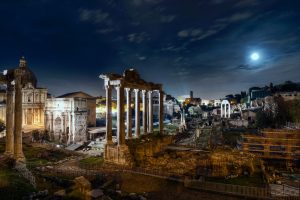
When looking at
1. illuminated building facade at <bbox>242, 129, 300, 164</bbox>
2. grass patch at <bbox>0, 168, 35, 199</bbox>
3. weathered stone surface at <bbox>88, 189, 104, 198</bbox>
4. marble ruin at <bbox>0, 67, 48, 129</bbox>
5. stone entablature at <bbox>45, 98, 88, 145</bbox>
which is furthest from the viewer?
marble ruin at <bbox>0, 67, 48, 129</bbox>

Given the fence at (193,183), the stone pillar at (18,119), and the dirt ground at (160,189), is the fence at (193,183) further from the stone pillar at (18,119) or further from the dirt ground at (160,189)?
the stone pillar at (18,119)

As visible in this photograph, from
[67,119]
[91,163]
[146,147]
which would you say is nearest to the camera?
[91,163]

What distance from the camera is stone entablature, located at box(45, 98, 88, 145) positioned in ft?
159

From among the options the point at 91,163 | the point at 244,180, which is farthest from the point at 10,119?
the point at 244,180

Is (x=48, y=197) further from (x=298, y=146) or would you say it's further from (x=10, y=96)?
(x=298, y=146)

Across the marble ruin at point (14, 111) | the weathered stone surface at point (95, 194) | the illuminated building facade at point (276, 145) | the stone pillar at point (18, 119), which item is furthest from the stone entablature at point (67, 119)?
the weathered stone surface at point (95, 194)

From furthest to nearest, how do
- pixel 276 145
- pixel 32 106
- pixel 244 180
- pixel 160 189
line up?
pixel 32 106 < pixel 276 145 < pixel 244 180 < pixel 160 189

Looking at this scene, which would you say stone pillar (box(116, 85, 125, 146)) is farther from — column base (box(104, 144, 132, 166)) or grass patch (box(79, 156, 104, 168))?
grass patch (box(79, 156, 104, 168))

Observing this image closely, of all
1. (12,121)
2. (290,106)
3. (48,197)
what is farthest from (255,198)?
(290,106)

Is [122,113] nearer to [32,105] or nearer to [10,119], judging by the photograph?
[10,119]

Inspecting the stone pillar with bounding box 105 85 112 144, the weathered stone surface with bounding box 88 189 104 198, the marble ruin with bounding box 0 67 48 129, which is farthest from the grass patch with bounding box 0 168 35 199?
the marble ruin with bounding box 0 67 48 129

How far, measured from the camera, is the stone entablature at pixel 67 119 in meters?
48.3

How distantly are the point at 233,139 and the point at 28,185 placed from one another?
3891 cm

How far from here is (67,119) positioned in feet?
161
